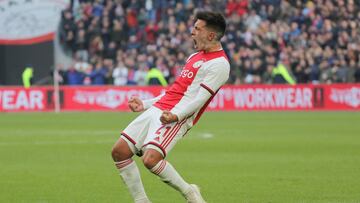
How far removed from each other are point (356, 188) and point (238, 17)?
25071 millimetres

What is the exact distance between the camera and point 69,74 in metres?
34.7

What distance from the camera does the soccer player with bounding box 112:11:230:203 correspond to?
869 centimetres

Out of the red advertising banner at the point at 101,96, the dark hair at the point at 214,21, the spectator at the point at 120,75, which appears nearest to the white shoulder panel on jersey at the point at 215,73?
the dark hair at the point at 214,21

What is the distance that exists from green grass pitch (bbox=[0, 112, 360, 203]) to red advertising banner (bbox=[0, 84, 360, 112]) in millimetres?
4601

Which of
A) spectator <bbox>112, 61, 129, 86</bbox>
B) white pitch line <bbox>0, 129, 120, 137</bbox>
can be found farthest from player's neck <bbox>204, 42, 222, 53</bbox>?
spectator <bbox>112, 61, 129, 86</bbox>

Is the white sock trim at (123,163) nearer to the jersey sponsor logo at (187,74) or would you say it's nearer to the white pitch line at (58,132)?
the jersey sponsor logo at (187,74)

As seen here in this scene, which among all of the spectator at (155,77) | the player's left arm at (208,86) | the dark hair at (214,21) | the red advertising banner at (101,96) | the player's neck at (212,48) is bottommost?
the red advertising banner at (101,96)

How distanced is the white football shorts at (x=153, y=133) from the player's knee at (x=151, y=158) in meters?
0.04

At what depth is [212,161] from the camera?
15211 millimetres

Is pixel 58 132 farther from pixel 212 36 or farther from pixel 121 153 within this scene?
pixel 212 36

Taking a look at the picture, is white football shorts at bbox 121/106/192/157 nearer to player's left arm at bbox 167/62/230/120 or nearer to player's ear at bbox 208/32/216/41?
player's left arm at bbox 167/62/230/120

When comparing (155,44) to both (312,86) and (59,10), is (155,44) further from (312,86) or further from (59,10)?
(312,86)

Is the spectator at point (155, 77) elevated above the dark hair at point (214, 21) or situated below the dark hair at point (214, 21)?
below

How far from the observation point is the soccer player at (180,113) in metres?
8.69
